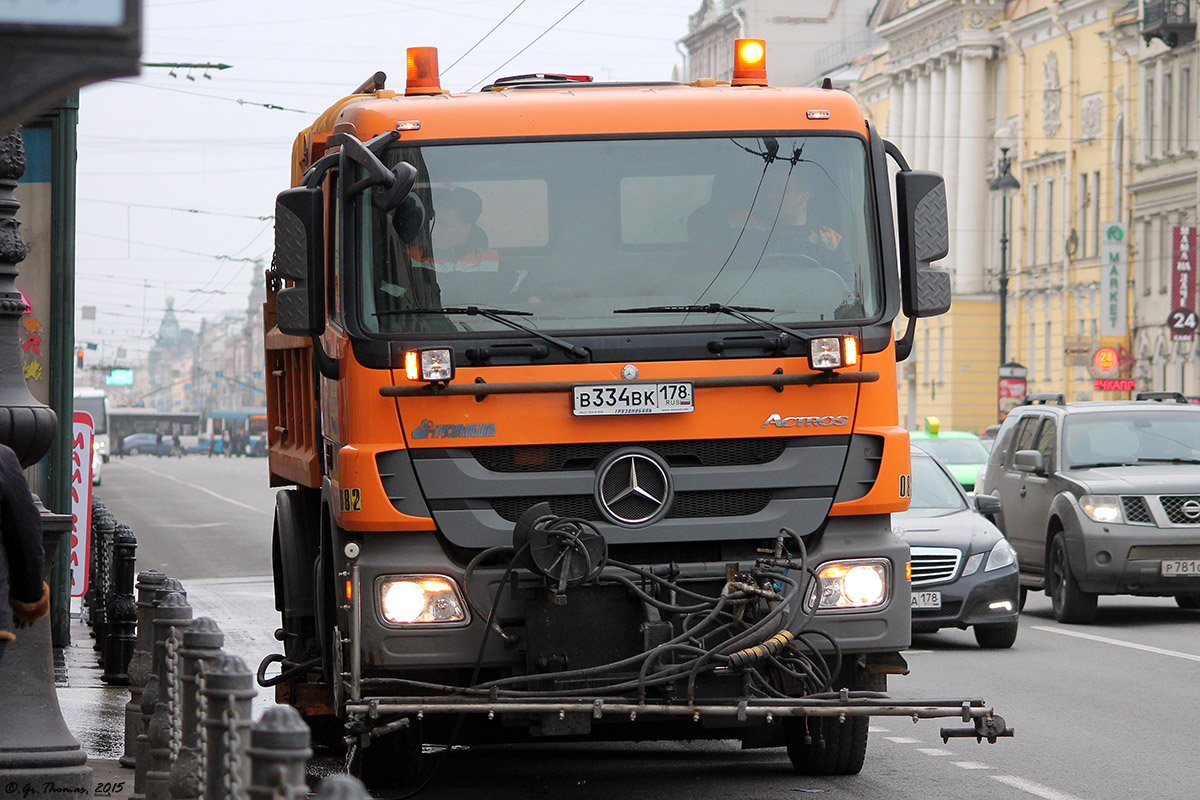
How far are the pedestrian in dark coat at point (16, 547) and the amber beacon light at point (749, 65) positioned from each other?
12.6 feet

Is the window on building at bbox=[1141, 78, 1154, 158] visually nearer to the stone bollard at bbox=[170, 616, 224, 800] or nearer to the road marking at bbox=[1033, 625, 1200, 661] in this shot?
the road marking at bbox=[1033, 625, 1200, 661]

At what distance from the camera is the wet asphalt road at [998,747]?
368 inches

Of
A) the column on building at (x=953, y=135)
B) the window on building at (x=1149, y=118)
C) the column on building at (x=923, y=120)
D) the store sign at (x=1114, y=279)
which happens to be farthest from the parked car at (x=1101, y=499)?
the column on building at (x=923, y=120)

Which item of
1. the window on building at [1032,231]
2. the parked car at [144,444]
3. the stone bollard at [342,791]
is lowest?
the parked car at [144,444]

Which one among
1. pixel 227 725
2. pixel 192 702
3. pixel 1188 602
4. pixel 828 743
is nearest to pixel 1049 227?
pixel 1188 602

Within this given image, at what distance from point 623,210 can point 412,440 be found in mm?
1281

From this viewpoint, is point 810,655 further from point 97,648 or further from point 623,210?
point 97,648

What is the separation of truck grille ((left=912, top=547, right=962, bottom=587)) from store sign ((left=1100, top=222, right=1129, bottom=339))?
45.2m

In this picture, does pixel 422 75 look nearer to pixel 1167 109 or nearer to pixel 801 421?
pixel 801 421

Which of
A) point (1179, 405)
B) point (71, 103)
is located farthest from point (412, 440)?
point (1179, 405)

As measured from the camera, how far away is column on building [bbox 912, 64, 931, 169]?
76438 mm

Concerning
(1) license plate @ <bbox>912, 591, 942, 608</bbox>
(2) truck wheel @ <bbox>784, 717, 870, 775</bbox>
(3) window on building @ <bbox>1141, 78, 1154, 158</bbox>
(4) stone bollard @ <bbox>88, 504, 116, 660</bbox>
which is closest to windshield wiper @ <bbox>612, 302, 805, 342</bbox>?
(2) truck wheel @ <bbox>784, 717, 870, 775</bbox>

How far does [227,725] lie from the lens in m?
6.13

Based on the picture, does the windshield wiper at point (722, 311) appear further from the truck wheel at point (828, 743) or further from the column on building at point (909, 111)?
the column on building at point (909, 111)
